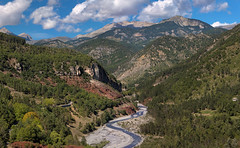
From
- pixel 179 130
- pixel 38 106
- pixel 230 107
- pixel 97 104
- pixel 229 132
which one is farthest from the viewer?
pixel 97 104

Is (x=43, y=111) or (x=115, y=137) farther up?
(x=43, y=111)

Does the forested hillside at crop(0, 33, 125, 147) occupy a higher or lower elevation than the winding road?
higher

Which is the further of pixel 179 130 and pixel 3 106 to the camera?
pixel 179 130

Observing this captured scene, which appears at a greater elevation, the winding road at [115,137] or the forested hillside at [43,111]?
the forested hillside at [43,111]

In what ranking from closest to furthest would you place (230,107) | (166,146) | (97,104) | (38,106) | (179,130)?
(166,146) < (179,130) < (38,106) < (230,107) < (97,104)

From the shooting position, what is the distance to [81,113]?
164625 mm

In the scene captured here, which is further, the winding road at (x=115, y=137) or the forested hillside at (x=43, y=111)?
the winding road at (x=115, y=137)

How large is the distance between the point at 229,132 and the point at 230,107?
39.0m

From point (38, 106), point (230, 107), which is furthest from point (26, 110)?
point (230, 107)

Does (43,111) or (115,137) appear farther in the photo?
(43,111)

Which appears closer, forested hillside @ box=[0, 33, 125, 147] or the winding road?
forested hillside @ box=[0, 33, 125, 147]

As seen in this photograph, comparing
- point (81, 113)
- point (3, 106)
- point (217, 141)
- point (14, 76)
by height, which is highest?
point (14, 76)

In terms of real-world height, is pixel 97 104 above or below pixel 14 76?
below

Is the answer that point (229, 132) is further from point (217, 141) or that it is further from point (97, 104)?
point (97, 104)
